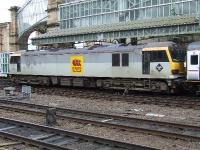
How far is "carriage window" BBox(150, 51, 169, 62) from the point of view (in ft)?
80.7

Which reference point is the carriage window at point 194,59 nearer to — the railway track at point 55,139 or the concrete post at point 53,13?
the railway track at point 55,139

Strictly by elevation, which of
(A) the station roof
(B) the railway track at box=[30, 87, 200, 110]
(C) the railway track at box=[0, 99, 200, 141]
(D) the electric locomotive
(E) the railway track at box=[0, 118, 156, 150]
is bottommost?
(E) the railway track at box=[0, 118, 156, 150]

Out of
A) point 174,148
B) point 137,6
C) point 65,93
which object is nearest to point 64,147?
point 174,148

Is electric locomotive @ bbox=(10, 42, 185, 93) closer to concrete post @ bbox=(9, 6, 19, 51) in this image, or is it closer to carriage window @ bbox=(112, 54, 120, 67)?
carriage window @ bbox=(112, 54, 120, 67)

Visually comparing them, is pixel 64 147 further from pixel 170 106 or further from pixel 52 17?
pixel 52 17

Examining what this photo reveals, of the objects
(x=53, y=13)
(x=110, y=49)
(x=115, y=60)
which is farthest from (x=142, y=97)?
(x=53, y=13)

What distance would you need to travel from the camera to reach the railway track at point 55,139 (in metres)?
12.2

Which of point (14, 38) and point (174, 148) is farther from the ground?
point (14, 38)

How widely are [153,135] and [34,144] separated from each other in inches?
146

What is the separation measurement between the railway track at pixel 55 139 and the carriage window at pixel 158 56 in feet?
36.4

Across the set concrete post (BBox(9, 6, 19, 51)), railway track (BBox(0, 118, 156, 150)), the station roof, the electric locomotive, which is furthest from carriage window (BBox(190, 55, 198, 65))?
concrete post (BBox(9, 6, 19, 51))

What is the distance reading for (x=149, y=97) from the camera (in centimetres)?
2489

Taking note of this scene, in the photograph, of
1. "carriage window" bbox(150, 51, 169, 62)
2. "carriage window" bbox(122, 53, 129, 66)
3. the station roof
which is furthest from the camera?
the station roof

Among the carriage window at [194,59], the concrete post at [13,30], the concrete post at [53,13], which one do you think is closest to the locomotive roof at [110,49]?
the carriage window at [194,59]
